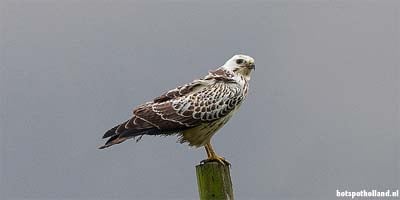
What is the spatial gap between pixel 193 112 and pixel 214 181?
4.72ft

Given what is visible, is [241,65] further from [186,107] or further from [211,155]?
[211,155]

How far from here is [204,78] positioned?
6.80m

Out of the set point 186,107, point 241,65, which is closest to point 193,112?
point 186,107

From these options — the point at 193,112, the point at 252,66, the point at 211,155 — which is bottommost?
the point at 211,155

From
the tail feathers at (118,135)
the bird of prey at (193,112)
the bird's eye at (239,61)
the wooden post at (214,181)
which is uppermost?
the bird's eye at (239,61)

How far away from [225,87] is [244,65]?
0.37 meters

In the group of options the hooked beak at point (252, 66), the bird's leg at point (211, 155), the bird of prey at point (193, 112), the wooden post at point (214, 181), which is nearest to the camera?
the wooden post at point (214, 181)

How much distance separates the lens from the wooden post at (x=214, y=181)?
5020mm

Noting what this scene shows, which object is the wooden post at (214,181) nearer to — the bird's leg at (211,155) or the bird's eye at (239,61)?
the bird's leg at (211,155)

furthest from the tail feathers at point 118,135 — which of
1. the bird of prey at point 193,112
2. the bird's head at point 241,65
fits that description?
the bird's head at point 241,65

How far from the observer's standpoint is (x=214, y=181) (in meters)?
5.11

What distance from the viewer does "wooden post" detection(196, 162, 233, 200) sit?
502 cm

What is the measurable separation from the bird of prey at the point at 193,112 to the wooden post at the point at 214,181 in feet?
2.89

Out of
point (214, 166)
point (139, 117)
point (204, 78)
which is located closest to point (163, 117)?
point (139, 117)
